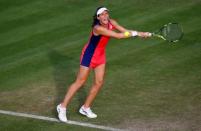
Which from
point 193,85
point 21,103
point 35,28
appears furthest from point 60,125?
point 35,28

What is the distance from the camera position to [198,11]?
2039 centimetres

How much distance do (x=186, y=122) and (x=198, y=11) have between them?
909 cm

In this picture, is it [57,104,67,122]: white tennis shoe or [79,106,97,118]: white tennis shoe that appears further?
[79,106,97,118]: white tennis shoe

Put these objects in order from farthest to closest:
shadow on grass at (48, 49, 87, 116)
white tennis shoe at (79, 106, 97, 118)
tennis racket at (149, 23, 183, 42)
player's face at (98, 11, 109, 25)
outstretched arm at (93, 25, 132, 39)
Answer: shadow on grass at (48, 49, 87, 116), tennis racket at (149, 23, 183, 42), white tennis shoe at (79, 106, 97, 118), player's face at (98, 11, 109, 25), outstretched arm at (93, 25, 132, 39)

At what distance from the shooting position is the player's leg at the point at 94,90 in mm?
12445

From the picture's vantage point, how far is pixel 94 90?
495 inches

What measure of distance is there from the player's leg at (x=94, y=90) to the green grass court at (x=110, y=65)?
181mm

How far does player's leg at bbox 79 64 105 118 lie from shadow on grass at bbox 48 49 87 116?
2.21 feet

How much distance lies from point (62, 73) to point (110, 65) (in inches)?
57.7

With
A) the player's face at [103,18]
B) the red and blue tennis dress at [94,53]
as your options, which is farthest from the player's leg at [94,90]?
the player's face at [103,18]

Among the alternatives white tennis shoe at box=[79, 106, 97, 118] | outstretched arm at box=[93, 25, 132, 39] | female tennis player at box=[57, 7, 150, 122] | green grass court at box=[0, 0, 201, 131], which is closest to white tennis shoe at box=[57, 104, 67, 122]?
female tennis player at box=[57, 7, 150, 122]

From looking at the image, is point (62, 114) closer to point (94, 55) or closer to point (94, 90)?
point (94, 90)

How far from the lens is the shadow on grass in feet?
46.1

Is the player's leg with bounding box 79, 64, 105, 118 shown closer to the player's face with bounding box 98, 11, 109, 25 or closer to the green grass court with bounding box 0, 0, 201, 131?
the green grass court with bounding box 0, 0, 201, 131
